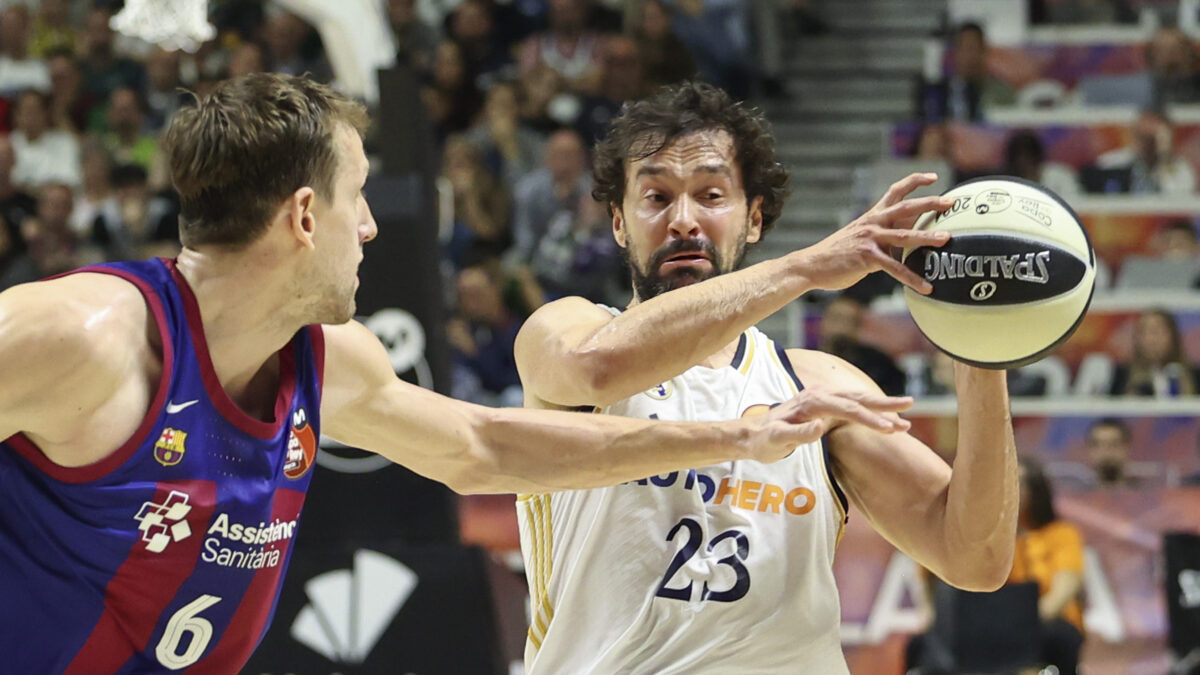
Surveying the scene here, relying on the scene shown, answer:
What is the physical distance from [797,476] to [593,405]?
525 mm

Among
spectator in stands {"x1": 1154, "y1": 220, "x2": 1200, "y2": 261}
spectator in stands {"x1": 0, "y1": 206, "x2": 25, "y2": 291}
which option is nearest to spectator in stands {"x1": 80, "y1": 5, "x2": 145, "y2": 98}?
spectator in stands {"x1": 0, "y1": 206, "x2": 25, "y2": 291}

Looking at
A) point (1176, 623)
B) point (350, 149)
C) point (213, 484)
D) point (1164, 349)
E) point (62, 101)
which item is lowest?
point (1176, 623)

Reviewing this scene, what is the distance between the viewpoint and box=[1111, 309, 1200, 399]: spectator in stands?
878 cm

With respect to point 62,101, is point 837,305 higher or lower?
lower

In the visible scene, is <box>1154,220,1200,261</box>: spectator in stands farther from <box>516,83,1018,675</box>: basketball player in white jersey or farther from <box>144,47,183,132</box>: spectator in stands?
<box>144,47,183,132</box>: spectator in stands

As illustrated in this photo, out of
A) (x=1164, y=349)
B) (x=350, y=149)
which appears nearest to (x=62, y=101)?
(x=1164, y=349)

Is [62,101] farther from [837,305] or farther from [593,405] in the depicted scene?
[593,405]

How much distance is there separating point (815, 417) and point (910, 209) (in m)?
0.49

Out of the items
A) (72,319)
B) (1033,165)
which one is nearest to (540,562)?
(72,319)

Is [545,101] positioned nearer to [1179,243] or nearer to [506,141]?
[506,141]

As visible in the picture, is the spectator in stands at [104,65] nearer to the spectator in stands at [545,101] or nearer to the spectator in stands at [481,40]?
A: the spectator in stands at [481,40]

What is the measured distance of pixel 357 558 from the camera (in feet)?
20.9

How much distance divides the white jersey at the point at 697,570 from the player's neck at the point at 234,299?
41.0 inches

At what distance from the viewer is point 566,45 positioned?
12.2 m
